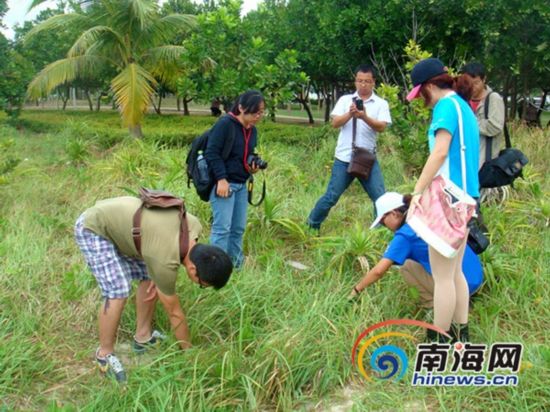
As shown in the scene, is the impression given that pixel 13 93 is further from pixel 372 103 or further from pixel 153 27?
pixel 372 103

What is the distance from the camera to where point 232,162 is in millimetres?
Result: 3812

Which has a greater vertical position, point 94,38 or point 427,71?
point 94,38

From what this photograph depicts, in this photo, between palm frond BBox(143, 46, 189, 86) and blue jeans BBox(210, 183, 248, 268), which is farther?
palm frond BBox(143, 46, 189, 86)

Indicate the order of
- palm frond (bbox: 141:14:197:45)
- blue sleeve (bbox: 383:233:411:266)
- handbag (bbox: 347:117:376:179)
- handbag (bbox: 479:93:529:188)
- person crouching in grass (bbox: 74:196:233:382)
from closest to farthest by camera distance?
person crouching in grass (bbox: 74:196:233:382) < blue sleeve (bbox: 383:233:411:266) < handbag (bbox: 479:93:529:188) < handbag (bbox: 347:117:376:179) < palm frond (bbox: 141:14:197:45)

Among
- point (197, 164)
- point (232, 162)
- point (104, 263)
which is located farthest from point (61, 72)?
point (104, 263)

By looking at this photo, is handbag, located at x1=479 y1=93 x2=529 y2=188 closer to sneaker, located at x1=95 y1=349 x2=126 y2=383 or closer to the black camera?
the black camera

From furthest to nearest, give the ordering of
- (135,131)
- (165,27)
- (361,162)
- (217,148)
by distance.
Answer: (165,27)
(135,131)
(361,162)
(217,148)

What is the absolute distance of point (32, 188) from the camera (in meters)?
6.23

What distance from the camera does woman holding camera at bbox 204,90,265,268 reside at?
3.70 metres

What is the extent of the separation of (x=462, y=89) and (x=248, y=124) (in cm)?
149

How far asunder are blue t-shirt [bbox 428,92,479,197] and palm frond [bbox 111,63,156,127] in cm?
758

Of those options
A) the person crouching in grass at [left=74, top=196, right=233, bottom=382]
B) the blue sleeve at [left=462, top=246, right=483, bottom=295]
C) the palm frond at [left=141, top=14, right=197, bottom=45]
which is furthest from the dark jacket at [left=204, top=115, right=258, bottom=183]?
the palm frond at [left=141, top=14, right=197, bottom=45]

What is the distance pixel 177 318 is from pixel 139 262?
1.57ft

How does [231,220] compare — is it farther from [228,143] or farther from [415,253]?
[415,253]
